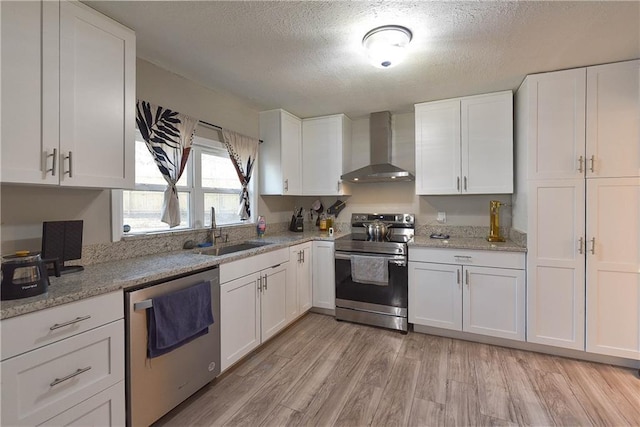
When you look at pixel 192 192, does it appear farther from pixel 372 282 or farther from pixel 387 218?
pixel 387 218

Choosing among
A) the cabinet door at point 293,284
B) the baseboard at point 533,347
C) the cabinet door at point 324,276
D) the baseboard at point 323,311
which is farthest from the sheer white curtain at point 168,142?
the baseboard at point 533,347

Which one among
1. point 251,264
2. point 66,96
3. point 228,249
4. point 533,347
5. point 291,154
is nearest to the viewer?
point 66,96

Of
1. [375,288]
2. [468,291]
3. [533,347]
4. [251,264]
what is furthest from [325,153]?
[533,347]

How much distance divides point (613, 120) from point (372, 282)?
2.32 m

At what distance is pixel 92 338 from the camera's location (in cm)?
135

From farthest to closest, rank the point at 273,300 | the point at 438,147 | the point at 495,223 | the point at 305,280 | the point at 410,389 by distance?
1. the point at 305,280
2. the point at 438,147
3. the point at 495,223
4. the point at 273,300
5. the point at 410,389

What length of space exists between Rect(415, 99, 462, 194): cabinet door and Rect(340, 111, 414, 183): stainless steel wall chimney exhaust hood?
23cm

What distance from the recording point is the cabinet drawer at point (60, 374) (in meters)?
1.11

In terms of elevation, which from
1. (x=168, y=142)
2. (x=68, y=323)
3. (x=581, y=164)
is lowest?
(x=68, y=323)

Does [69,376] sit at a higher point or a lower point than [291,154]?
lower

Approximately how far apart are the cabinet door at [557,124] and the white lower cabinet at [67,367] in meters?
3.10

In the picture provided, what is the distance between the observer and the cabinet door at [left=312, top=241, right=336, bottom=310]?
322 centimetres

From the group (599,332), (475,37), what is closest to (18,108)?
(475,37)

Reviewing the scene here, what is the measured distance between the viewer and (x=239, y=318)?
7.27 feet
